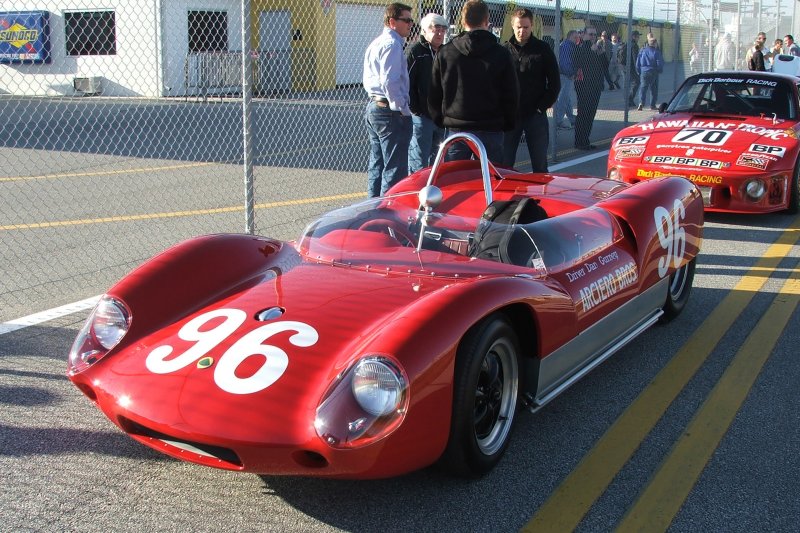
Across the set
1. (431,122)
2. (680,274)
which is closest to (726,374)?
(680,274)

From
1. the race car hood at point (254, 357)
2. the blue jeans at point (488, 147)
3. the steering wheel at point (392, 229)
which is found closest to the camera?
the race car hood at point (254, 357)

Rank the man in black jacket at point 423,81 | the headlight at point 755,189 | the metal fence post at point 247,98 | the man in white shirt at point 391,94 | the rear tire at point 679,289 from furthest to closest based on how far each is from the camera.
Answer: the headlight at point 755,189
the man in black jacket at point 423,81
the man in white shirt at point 391,94
the metal fence post at point 247,98
the rear tire at point 679,289

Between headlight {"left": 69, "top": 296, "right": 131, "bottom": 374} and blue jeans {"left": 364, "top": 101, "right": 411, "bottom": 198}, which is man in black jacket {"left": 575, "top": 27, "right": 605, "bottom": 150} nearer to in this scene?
blue jeans {"left": 364, "top": 101, "right": 411, "bottom": 198}

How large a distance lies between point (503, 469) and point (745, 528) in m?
0.87

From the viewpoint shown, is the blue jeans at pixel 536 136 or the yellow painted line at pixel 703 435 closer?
the yellow painted line at pixel 703 435

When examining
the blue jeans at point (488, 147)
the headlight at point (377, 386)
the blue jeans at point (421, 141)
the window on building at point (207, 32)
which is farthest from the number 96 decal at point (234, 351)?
the window on building at point (207, 32)

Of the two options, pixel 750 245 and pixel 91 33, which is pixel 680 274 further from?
pixel 91 33

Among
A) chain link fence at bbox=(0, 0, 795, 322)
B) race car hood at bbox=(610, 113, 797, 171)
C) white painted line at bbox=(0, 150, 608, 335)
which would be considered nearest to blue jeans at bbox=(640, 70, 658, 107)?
chain link fence at bbox=(0, 0, 795, 322)

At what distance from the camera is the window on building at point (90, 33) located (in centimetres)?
2291

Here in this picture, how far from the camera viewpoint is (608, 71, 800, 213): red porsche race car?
302 inches

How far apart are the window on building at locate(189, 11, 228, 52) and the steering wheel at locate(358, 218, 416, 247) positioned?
63.2 feet

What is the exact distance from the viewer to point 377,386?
9.27ft

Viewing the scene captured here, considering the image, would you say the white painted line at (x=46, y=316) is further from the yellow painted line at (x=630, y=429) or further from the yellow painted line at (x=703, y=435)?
the yellow painted line at (x=703, y=435)

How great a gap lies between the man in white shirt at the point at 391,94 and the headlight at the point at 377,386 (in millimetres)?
4199
